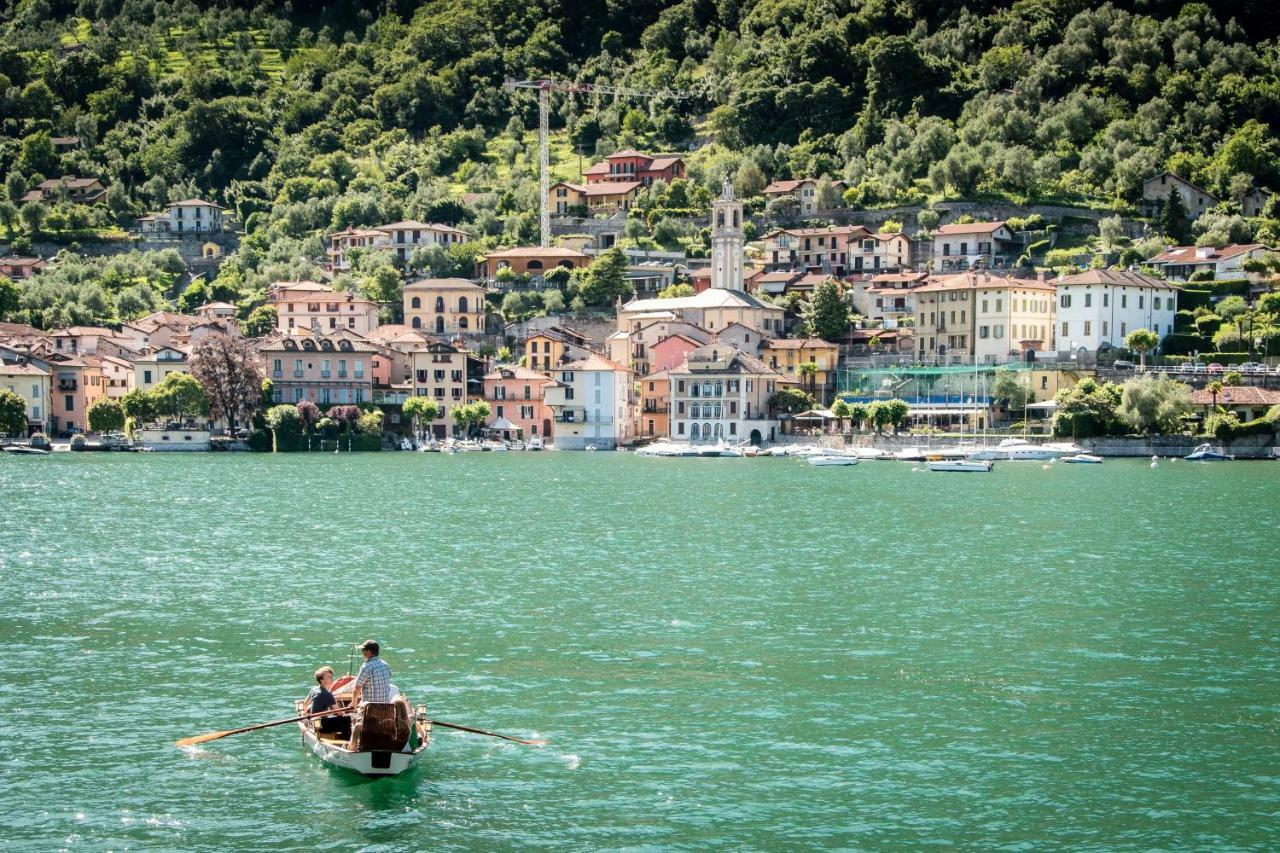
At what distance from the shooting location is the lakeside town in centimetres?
8750

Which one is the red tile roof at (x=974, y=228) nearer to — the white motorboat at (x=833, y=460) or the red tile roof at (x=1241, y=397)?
the red tile roof at (x=1241, y=397)

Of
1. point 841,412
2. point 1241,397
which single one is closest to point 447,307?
point 841,412

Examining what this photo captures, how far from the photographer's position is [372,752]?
20031 mm

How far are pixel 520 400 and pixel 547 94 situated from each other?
59.4 meters

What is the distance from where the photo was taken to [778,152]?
5025 inches

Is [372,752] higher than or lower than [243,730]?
lower

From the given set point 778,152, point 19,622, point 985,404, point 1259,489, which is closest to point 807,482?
point 1259,489

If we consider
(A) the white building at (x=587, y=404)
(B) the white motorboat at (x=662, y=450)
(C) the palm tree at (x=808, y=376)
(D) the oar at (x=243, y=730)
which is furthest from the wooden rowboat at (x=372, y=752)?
(C) the palm tree at (x=808, y=376)

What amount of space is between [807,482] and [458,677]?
4230 centimetres

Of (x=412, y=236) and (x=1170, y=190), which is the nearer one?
(x=1170, y=190)

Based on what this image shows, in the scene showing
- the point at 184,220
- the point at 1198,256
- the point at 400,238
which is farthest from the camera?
the point at 184,220

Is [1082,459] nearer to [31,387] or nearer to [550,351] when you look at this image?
[550,351]

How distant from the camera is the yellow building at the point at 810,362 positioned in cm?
9650

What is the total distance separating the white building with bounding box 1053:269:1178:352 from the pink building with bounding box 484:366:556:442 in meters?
28.9
